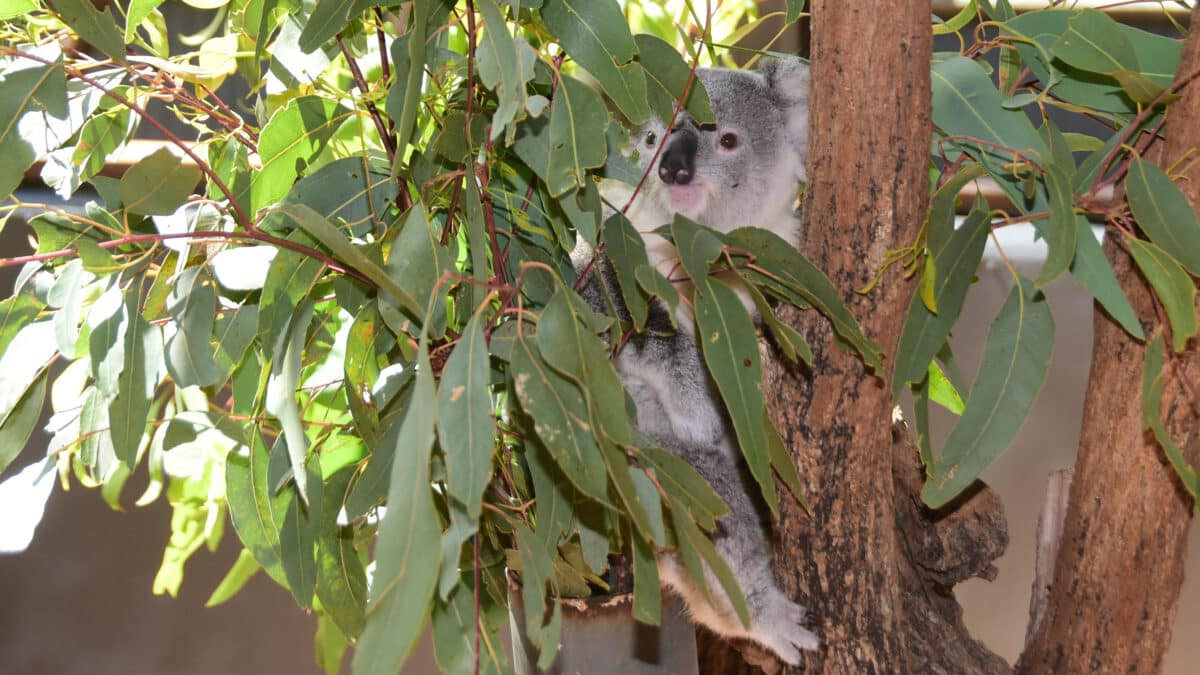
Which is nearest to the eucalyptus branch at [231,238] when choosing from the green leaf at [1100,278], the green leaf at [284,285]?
the green leaf at [284,285]

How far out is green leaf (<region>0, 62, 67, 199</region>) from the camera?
3.01 ft

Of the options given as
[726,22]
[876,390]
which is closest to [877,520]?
[876,390]

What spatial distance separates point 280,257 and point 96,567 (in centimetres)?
211

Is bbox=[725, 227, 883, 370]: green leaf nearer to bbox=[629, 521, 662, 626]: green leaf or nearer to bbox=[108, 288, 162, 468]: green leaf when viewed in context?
bbox=[629, 521, 662, 626]: green leaf

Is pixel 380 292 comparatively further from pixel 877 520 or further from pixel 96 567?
pixel 96 567

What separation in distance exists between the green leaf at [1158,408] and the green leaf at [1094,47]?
0.30 meters

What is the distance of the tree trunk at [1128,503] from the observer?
3.53ft

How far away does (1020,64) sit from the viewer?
136cm

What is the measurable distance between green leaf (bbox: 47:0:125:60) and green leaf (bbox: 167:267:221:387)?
218 mm

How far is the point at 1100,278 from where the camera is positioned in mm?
1030

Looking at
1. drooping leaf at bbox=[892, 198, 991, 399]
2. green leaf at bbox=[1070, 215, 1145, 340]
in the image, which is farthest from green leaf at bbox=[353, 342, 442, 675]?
green leaf at bbox=[1070, 215, 1145, 340]

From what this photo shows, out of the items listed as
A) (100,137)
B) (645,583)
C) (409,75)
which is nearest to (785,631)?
(645,583)

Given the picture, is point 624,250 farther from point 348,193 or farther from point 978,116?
point 978,116

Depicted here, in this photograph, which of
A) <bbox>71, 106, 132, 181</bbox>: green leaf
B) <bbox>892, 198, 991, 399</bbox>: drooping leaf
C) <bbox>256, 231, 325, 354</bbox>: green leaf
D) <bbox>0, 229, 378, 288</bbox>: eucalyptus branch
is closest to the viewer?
<bbox>0, 229, 378, 288</bbox>: eucalyptus branch
